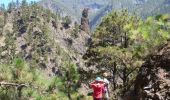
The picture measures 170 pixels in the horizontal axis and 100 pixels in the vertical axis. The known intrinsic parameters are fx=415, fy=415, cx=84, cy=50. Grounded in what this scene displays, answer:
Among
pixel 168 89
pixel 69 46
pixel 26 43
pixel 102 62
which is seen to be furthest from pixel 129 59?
pixel 69 46

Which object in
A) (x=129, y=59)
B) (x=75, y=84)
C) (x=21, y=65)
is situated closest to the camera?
(x=129, y=59)

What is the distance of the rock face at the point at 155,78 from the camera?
14113 mm

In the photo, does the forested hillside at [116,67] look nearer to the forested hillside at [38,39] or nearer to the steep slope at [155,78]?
the steep slope at [155,78]

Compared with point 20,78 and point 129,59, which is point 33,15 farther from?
point 129,59

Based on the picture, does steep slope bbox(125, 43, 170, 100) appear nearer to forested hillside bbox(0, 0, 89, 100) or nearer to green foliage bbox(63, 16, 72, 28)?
forested hillside bbox(0, 0, 89, 100)

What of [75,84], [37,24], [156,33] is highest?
[37,24]

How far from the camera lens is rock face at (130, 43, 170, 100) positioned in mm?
14113

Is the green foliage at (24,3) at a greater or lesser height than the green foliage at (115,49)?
greater

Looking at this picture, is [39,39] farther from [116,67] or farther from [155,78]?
[155,78]

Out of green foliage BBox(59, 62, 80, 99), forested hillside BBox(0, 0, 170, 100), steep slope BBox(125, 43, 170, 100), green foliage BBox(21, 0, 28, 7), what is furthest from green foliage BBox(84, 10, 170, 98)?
green foliage BBox(21, 0, 28, 7)

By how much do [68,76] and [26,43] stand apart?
131 m

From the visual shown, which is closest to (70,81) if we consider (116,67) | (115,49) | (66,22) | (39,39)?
(116,67)

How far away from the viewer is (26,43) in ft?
547

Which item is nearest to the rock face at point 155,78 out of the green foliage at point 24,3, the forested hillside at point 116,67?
the forested hillside at point 116,67
